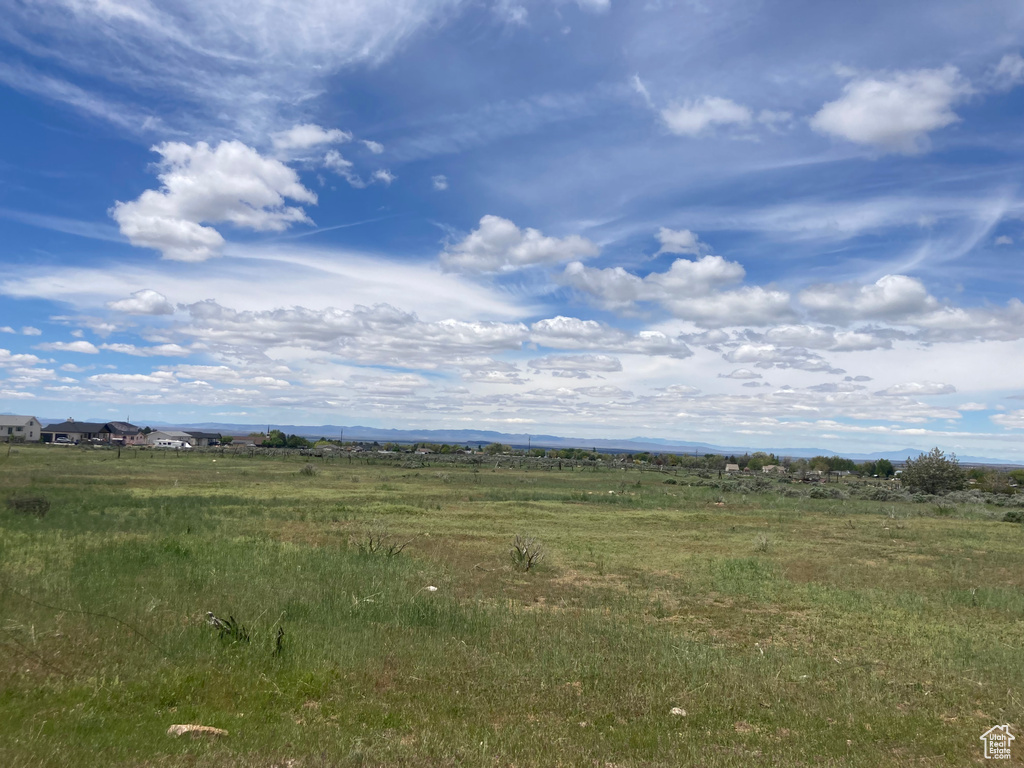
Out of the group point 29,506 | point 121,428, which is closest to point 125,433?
point 121,428

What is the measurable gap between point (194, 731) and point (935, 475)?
8408cm

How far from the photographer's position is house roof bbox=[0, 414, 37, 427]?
11862 cm

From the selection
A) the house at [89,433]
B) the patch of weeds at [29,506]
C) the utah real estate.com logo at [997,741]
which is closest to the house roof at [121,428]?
the house at [89,433]

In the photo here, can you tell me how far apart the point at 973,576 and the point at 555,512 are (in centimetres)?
2010

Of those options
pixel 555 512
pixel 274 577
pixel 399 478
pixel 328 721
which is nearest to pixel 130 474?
pixel 399 478

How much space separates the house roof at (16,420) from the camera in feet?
389

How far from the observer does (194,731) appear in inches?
266

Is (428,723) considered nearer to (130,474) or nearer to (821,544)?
(821,544)

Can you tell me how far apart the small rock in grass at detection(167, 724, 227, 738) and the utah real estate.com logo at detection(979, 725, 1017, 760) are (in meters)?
8.34

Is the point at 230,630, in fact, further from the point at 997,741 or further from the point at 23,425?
the point at 23,425

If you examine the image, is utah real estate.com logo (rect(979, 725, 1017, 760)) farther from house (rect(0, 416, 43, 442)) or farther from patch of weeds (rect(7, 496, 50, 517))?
house (rect(0, 416, 43, 442))

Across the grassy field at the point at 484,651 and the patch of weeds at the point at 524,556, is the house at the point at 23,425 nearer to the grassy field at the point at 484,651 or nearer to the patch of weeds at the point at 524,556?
the grassy field at the point at 484,651

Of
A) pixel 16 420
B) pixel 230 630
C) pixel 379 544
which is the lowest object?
pixel 379 544

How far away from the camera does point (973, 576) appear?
1950 cm
